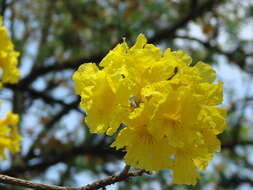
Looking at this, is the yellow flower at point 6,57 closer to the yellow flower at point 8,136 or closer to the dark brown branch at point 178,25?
the yellow flower at point 8,136

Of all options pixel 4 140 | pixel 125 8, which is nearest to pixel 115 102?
pixel 4 140

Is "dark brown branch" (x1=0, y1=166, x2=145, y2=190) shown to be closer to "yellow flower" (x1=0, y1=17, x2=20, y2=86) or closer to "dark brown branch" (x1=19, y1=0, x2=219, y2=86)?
"yellow flower" (x1=0, y1=17, x2=20, y2=86)

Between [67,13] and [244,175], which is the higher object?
[67,13]

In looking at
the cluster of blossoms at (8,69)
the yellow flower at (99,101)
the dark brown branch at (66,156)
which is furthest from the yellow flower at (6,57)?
the dark brown branch at (66,156)

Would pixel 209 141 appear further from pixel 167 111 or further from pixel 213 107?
pixel 167 111

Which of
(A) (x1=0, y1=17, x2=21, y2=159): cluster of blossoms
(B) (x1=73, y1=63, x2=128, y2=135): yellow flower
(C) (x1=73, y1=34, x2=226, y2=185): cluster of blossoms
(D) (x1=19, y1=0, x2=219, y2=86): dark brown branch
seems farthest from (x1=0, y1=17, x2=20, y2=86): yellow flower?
(D) (x1=19, y1=0, x2=219, y2=86): dark brown branch

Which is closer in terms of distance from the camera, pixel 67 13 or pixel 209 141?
pixel 209 141

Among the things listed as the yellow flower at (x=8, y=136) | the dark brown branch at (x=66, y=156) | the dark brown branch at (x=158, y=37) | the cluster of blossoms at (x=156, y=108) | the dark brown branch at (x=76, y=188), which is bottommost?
the dark brown branch at (x=76, y=188)
